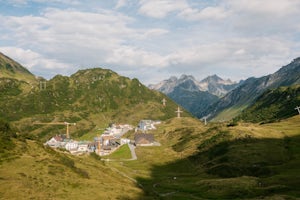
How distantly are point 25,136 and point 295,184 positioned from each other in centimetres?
10189

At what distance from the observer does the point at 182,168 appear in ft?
629

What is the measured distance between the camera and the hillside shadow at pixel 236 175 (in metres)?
121

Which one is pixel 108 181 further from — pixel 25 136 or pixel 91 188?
pixel 25 136

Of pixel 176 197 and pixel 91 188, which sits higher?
pixel 91 188

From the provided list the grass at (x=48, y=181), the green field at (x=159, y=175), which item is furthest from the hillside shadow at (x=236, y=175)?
the grass at (x=48, y=181)

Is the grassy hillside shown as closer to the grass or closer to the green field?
the green field

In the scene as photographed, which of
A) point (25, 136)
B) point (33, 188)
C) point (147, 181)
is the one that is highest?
point (25, 136)

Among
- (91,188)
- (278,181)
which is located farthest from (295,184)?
(91,188)

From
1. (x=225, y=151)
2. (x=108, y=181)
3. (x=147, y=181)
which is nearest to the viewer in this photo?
(x=108, y=181)

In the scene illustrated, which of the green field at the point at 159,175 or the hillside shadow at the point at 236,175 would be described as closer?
the green field at the point at 159,175

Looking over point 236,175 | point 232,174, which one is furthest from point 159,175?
point 236,175

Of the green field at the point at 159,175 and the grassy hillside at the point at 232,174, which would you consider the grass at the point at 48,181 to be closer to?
the green field at the point at 159,175

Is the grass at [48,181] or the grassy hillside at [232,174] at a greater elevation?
the grass at [48,181]

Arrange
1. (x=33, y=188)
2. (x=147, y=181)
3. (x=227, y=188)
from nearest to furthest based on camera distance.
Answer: (x=33, y=188), (x=227, y=188), (x=147, y=181)
